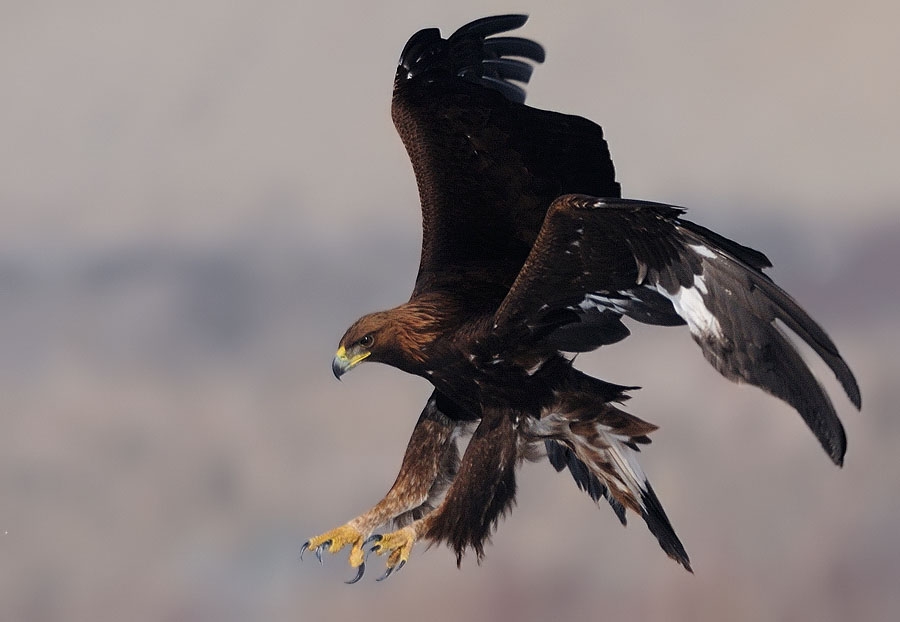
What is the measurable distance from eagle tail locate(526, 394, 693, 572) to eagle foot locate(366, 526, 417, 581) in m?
0.88

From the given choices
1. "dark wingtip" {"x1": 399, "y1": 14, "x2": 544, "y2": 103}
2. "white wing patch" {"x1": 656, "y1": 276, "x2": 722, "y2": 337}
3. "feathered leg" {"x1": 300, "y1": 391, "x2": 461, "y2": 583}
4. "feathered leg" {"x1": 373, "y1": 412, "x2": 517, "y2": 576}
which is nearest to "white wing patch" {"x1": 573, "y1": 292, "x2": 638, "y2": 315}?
"white wing patch" {"x1": 656, "y1": 276, "x2": 722, "y2": 337}

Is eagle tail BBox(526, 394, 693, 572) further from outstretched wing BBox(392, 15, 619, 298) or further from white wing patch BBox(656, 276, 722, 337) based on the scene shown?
white wing patch BBox(656, 276, 722, 337)

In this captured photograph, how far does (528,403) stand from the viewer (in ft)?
24.3

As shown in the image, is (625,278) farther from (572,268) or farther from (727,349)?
(727,349)

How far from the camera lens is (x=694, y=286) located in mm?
6457

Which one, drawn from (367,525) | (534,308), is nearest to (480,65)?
(534,308)

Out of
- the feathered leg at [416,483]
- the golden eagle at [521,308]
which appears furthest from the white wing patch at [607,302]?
the feathered leg at [416,483]

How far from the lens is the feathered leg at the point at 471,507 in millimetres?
7250

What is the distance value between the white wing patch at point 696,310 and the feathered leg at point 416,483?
1882 millimetres

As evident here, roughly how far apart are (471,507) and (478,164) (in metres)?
2.10

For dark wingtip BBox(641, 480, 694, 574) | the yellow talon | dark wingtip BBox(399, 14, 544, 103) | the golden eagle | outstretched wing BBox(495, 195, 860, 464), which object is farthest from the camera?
dark wingtip BBox(399, 14, 544, 103)

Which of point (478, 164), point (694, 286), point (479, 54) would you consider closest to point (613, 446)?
point (694, 286)

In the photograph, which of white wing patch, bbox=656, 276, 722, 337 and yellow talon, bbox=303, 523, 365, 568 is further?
yellow talon, bbox=303, 523, 365, 568

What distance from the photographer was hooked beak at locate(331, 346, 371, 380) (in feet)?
24.6
